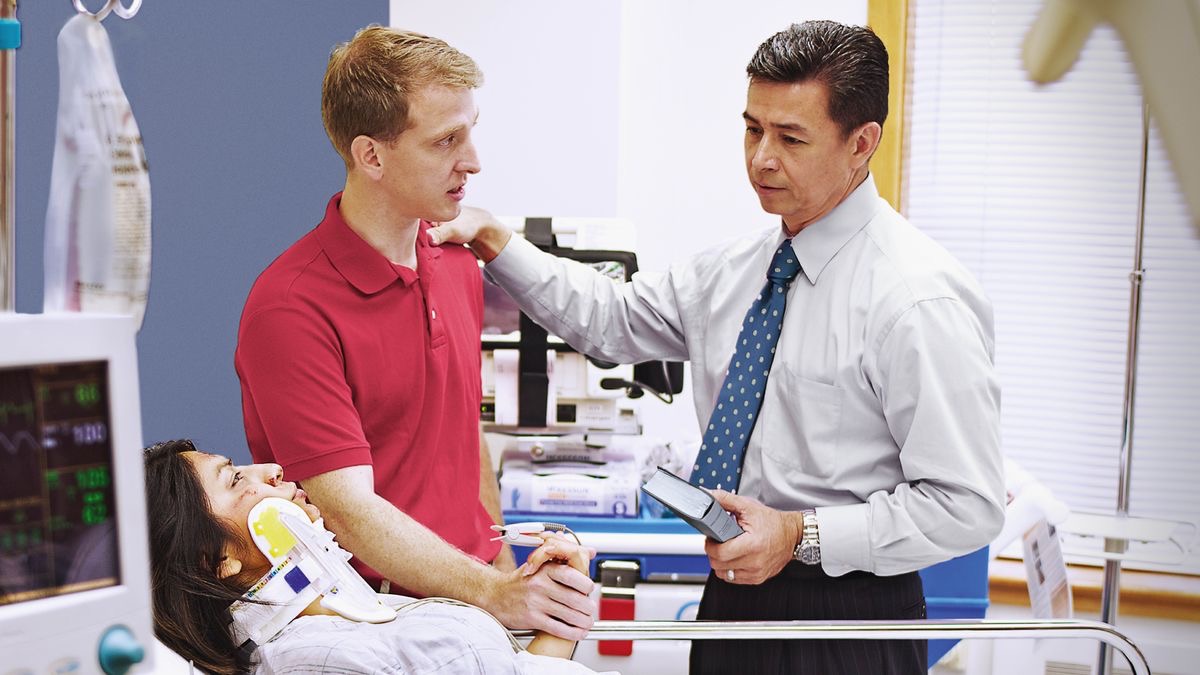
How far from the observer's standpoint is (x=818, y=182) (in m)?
1.91

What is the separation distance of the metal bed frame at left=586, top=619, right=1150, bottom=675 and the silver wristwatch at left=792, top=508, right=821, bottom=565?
132 mm

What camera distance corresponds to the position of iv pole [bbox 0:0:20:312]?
919mm

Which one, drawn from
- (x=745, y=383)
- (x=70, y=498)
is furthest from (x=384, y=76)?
(x=70, y=498)

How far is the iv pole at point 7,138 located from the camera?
3.02 ft

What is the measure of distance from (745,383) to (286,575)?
83cm

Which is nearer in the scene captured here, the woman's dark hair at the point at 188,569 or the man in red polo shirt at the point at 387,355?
the woman's dark hair at the point at 188,569

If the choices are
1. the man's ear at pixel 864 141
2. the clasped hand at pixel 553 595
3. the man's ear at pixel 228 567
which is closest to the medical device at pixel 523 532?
the clasped hand at pixel 553 595

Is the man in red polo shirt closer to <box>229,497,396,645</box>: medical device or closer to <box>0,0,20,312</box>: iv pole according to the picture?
<box>229,497,396,645</box>: medical device

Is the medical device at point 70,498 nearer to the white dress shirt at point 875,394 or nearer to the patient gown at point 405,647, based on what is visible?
the patient gown at point 405,647

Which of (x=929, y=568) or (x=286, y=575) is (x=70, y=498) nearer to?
(x=286, y=575)

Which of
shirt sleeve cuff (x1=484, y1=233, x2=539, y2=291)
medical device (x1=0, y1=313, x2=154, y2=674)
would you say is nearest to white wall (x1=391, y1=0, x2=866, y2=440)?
shirt sleeve cuff (x1=484, y1=233, x2=539, y2=291)

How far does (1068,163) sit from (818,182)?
227cm

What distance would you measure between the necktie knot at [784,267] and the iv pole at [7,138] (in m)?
1.30

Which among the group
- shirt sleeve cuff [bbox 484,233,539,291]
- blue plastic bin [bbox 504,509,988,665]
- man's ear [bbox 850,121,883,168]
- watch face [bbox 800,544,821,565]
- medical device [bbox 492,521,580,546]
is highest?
man's ear [bbox 850,121,883,168]
